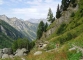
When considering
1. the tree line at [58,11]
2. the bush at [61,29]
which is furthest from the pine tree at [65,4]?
the bush at [61,29]

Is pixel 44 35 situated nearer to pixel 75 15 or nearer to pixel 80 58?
pixel 75 15

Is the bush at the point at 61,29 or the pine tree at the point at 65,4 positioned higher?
the pine tree at the point at 65,4

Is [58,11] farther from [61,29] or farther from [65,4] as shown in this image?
[61,29]

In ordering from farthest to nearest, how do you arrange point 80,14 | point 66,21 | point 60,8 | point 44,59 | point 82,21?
point 60,8, point 66,21, point 80,14, point 82,21, point 44,59

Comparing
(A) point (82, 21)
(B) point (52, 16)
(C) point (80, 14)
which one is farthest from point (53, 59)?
(B) point (52, 16)

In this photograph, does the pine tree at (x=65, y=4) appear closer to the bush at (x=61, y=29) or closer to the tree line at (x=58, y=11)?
the tree line at (x=58, y=11)

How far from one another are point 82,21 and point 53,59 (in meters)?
76.7

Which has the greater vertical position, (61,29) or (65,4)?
(65,4)

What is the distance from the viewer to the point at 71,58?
24.9 metres

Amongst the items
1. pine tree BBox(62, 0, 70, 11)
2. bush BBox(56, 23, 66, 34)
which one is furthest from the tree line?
bush BBox(56, 23, 66, 34)

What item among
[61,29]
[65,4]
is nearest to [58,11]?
[65,4]

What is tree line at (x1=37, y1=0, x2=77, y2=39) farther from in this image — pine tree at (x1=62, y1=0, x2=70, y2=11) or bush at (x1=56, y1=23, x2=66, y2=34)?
bush at (x1=56, y1=23, x2=66, y2=34)

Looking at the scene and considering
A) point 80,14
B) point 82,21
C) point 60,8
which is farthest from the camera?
point 60,8

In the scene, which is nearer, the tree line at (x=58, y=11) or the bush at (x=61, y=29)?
the bush at (x=61, y=29)
